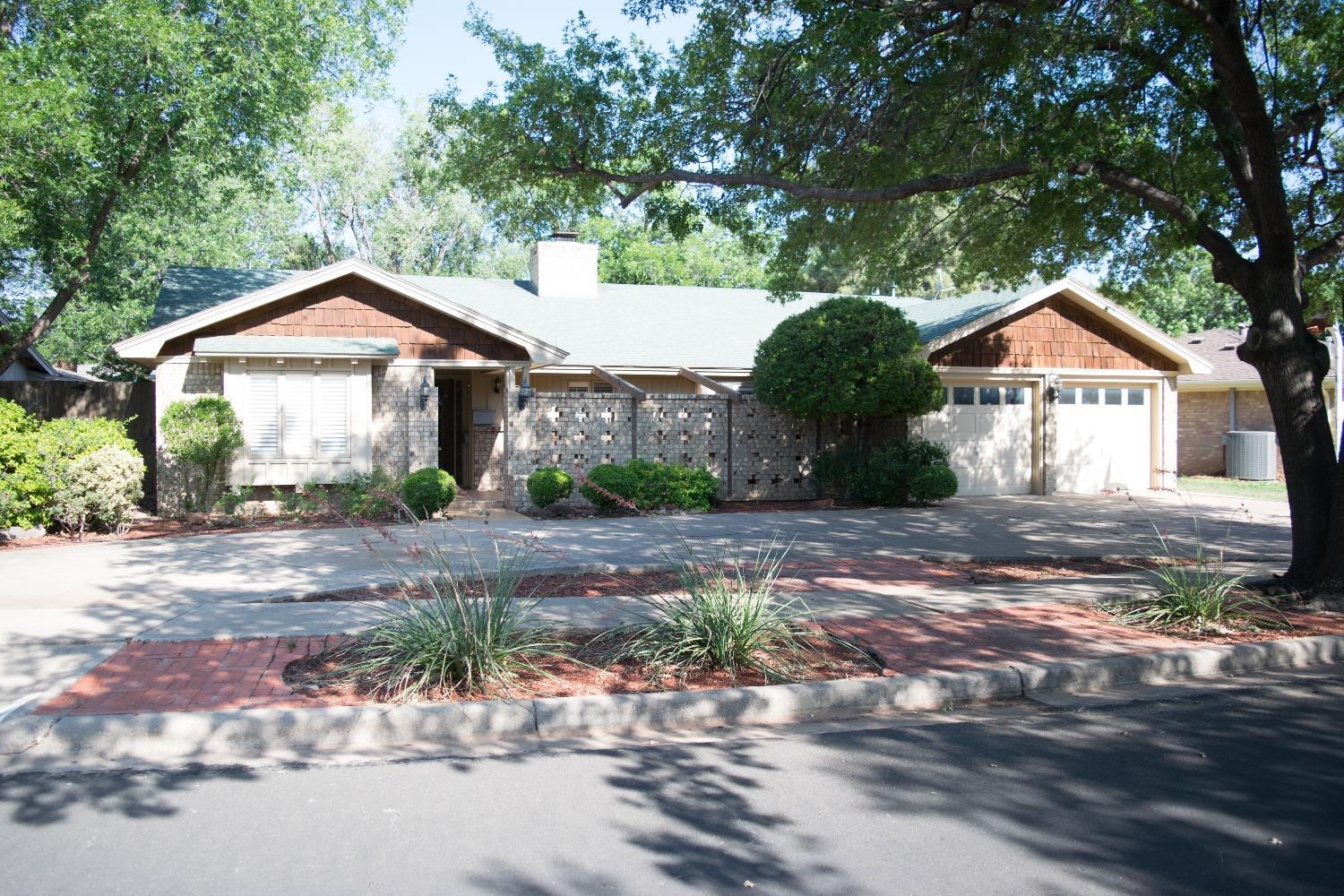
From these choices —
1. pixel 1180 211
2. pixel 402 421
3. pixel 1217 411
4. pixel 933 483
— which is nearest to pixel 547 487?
pixel 402 421

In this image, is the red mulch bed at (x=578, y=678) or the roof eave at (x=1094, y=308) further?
the roof eave at (x=1094, y=308)

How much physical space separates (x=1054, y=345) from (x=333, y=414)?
45.3ft

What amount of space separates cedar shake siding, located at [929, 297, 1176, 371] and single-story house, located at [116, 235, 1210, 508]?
4 centimetres

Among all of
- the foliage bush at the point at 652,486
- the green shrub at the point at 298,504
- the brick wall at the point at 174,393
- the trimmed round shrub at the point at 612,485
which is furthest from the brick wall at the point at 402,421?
the trimmed round shrub at the point at 612,485

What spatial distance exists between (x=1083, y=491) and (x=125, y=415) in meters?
18.6

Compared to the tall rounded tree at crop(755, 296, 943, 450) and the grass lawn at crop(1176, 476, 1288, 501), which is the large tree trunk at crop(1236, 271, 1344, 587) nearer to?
the tall rounded tree at crop(755, 296, 943, 450)

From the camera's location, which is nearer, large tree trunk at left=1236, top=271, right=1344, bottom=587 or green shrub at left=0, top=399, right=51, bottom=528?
large tree trunk at left=1236, top=271, right=1344, bottom=587

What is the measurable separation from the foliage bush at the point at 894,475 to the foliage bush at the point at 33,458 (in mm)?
11593

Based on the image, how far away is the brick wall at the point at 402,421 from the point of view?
16.8m

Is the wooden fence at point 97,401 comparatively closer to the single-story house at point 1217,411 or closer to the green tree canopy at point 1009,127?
the green tree canopy at point 1009,127

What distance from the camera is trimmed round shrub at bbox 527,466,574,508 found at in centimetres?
1561

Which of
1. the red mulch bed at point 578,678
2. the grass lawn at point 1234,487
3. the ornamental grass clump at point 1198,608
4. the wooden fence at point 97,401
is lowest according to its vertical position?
the red mulch bed at point 578,678

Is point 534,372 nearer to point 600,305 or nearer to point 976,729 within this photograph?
point 600,305

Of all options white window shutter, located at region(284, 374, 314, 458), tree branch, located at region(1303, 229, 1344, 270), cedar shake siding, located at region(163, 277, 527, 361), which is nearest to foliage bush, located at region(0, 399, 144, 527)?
cedar shake siding, located at region(163, 277, 527, 361)
